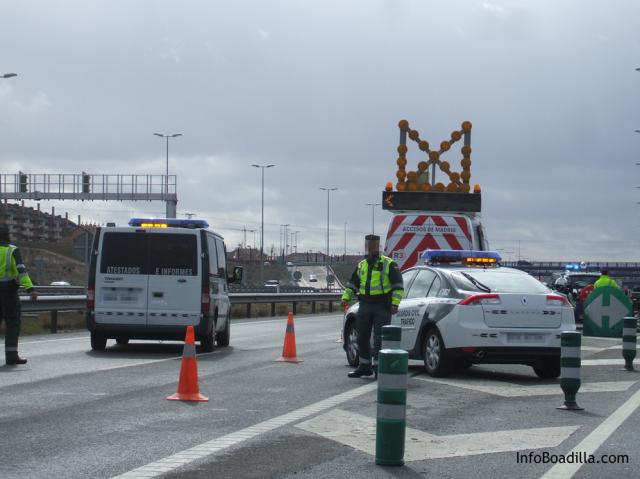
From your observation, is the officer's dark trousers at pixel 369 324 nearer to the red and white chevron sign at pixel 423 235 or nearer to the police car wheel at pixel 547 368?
the police car wheel at pixel 547 368

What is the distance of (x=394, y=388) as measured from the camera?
8086 millimetres

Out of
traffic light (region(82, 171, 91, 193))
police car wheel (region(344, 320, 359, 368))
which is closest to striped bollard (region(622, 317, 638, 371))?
police car wheel (region(344, 320, 359, 368))

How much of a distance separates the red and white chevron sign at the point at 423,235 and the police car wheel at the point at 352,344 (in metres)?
4.54

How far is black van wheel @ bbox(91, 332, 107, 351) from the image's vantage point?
19984 millimetres

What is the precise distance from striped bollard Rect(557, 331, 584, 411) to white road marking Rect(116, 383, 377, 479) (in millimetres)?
2180

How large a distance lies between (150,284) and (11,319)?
4.14 meters

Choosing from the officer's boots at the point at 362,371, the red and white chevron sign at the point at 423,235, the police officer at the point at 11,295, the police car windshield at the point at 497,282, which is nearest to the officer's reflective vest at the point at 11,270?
the police officer at the point at 11,295

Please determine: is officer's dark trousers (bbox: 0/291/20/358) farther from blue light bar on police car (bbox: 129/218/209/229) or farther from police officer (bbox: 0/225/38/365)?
blue light bar on police car (bbox: 129/218/209/229)

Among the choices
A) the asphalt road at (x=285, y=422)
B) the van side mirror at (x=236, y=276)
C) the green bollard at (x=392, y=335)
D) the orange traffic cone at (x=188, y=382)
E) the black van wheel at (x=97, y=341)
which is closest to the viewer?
the asphalt road at (x=285, y=422)

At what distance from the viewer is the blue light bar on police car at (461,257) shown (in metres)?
16.9

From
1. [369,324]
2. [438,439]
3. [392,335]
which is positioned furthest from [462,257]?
[438,439]

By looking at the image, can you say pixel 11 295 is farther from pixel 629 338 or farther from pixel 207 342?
pixel 629 338

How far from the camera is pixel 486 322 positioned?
1502 cm

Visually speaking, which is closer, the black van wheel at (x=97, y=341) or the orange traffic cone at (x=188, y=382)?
the orange traffic cone at (x=188, y=382)
